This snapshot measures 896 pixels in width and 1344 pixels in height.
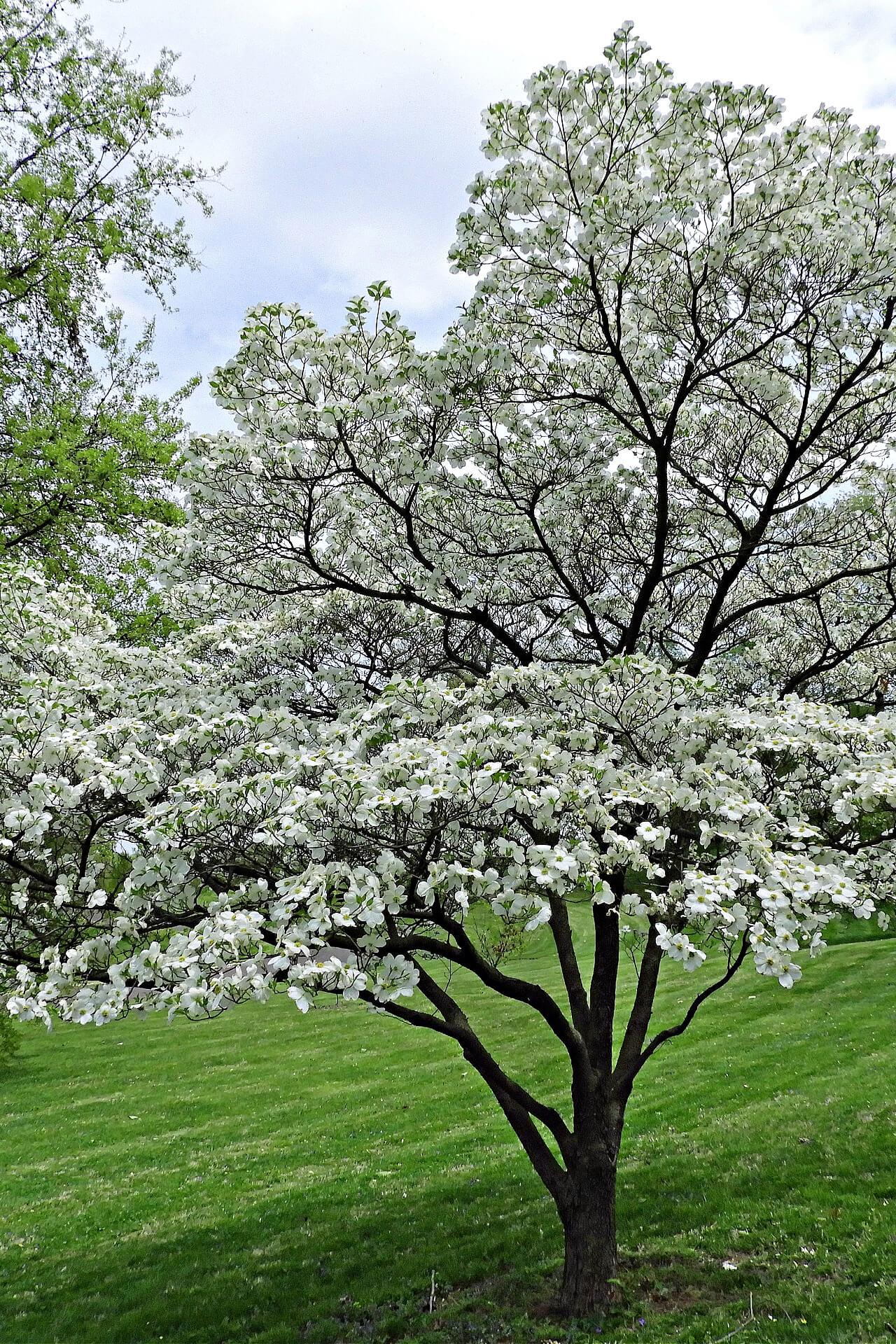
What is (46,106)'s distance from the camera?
13.9 m

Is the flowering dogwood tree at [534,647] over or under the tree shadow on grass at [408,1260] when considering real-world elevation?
over

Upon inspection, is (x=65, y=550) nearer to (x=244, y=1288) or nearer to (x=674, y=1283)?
(x=244, y=1288)

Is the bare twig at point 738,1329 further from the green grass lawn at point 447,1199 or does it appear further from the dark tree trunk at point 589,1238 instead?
the dark tree trunk at point 589,1238

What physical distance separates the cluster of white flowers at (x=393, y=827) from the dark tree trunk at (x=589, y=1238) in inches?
118

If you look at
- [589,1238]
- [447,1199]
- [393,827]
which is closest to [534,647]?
[393,827]

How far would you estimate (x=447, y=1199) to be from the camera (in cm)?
1034

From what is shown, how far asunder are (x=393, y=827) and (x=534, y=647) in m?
4.64

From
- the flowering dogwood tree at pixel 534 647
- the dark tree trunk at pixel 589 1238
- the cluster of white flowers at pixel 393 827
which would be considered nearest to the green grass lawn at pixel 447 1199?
the dark tree trunk at pixel 589 1238

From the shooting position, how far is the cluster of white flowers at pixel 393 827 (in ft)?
14.9

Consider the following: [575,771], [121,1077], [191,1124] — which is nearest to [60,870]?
[575,771]

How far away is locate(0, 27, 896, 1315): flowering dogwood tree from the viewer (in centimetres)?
492

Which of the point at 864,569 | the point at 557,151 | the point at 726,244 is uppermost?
the point at 557,151

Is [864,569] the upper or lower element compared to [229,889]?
upper

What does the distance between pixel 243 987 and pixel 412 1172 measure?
9501 mm
